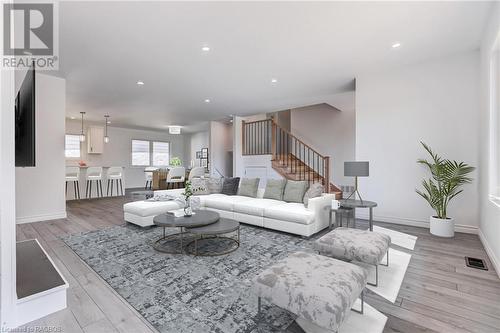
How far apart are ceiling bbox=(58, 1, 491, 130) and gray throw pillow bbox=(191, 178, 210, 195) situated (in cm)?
220

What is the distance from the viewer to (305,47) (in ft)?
11.5

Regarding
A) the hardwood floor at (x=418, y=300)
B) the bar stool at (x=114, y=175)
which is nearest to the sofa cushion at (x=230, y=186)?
the hardwood floor at (x=418, y=300)

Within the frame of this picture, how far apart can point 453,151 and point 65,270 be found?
5.91m

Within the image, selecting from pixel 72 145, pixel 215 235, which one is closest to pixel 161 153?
pixel 72 145

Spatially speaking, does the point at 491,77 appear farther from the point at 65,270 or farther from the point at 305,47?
the point at 65,270

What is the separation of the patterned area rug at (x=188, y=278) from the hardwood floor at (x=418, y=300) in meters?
0.12

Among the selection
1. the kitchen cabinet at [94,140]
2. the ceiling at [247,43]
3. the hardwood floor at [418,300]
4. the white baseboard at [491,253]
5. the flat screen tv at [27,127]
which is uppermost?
the ceiling at [247,43]

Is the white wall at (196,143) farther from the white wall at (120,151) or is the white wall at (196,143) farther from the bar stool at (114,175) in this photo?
the bar stool at (114,175)

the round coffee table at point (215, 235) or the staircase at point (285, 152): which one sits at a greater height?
the staircase at point (285, 152)

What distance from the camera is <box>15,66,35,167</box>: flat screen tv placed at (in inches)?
74.1

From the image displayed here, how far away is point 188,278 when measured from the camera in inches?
92.6

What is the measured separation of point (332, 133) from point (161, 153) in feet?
27.7

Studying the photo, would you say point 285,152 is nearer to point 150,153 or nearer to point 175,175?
point 175,175

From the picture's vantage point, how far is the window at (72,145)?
8.85m
